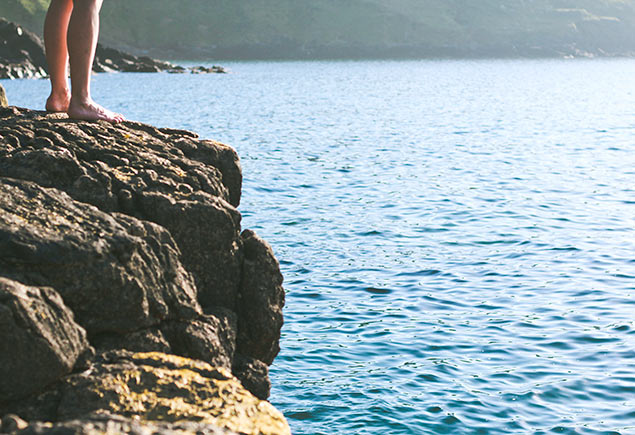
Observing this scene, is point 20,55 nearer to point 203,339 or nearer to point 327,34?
point 203,339

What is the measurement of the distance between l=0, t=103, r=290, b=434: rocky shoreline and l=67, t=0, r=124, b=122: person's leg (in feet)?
0.63

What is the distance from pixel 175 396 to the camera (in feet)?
16.2

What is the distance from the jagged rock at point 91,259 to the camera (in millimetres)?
5246

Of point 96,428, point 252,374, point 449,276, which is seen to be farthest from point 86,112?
point 449,276

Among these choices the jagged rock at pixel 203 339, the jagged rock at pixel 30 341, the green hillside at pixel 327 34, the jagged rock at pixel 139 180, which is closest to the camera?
the jagged rock at pixel 30 341

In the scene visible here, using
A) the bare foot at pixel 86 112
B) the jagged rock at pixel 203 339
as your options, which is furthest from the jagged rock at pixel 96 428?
the bare foot at pixel 86 112

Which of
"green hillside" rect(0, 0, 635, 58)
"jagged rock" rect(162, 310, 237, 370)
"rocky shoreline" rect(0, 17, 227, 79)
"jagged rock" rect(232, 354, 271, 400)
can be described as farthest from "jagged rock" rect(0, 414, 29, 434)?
"green hillside" rect(0, 0, 635, 58)

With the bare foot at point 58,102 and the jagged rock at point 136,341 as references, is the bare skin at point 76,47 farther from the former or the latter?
the jagged rock at point 136,341

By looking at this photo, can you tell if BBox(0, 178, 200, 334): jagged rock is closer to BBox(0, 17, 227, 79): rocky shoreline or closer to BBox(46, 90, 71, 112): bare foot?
BBox(46, 90, 71, 112): bare foot

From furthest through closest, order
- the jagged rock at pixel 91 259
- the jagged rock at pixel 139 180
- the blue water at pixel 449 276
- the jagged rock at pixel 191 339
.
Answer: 1. the blue water at pixel 449 276
2. the jagged rock at pixel 139 180
3. the jagged rock at pixel 191 339
4. the jagged rock at pixel 91 259

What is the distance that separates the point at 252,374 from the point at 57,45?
3920 millimetres

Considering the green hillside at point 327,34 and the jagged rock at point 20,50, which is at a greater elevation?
the green hillside at point 327,34

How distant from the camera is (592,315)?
1199 cm

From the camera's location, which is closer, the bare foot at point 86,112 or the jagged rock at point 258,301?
the jagged rock at point 258,301
